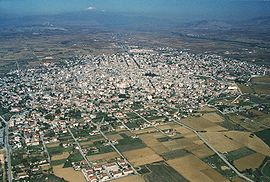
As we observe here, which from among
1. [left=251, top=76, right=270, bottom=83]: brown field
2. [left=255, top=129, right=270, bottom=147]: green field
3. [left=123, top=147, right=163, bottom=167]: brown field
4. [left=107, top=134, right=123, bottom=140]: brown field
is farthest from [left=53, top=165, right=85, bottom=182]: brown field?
[left=251, top=76, right=270, bottom=83]: brown field

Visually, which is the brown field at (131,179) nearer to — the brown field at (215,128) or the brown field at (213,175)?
the brown field at (213,175)

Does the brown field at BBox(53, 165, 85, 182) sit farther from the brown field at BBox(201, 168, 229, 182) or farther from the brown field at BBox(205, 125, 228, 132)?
the brown field at BBox(205, 125, 228, 132)

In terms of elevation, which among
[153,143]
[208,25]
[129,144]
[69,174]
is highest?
[153,143]

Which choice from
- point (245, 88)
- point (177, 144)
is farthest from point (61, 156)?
point (245, 88)

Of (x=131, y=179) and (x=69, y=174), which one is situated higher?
(x=131, y=179)

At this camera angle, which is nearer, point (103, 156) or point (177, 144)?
point (103, 156)

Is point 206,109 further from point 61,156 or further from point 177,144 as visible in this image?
point 61,156

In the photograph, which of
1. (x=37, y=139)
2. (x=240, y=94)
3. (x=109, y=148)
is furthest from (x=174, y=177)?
(x=240, y=94)

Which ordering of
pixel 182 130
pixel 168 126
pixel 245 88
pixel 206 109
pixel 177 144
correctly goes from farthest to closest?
pixel 245 88, pixel 206 109, pixel 168 126, pixel 182 130, pixel 177 144
